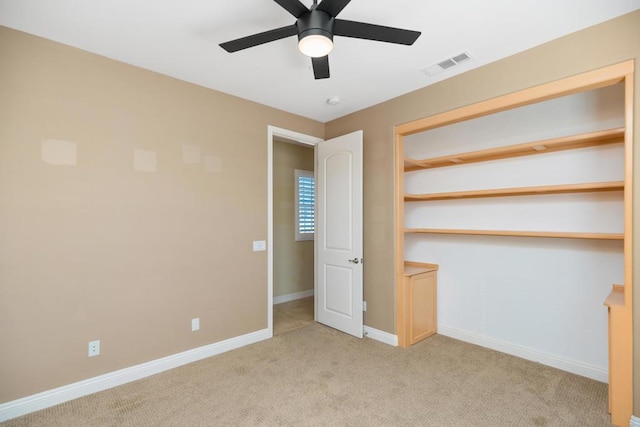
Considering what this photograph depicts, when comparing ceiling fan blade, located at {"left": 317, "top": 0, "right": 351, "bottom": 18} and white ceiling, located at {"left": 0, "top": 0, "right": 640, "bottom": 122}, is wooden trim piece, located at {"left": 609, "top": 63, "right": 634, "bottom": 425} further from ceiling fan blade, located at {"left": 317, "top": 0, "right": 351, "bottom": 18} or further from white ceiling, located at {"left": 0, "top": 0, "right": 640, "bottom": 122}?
ceiling fan blade, located at {"left": 317, "top": 0, "right": 351, "bottom": 18}

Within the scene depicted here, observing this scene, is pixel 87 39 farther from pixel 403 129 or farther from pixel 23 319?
pixel 403 129

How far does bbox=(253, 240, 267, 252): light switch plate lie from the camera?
3524 mm

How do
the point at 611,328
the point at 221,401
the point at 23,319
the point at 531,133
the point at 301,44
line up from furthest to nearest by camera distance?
the point at 531,133, the point at 221,401, the point at 23,319, the point at 611,328, the point at 301,44

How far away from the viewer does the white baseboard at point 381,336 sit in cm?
339

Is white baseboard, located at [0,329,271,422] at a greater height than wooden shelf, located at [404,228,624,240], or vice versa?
wooden shelf, located at [404,228,624,240]

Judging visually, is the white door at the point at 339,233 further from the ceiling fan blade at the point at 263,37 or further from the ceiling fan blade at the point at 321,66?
the ceiling fan blade at the point at 263,37

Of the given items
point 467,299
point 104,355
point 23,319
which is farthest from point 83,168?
point 467,299

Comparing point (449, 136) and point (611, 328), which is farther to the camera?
point (449, 136)

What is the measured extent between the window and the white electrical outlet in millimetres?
3380

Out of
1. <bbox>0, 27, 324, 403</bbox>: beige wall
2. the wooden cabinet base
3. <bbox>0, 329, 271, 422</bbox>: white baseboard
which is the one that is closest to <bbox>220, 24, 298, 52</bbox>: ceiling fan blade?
<bbox>0, 27, 324, 403</bbox>: beige wall

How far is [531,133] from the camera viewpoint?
2979mm

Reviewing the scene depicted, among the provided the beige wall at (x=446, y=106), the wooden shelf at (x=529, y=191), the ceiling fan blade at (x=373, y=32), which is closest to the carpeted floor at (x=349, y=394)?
the beige wall at (x=446, y=106)

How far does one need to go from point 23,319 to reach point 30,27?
2056 mm

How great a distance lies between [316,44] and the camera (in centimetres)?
175
